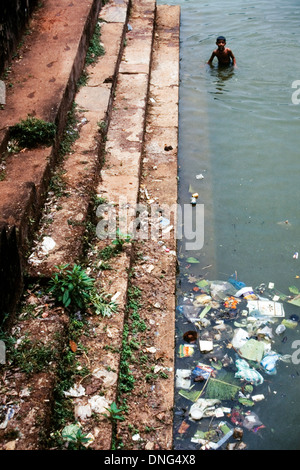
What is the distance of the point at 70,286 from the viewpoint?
10.8 feet

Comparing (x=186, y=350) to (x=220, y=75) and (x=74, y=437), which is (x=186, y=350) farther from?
(x=220, y=75)

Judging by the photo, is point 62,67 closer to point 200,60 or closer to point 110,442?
point 200,60

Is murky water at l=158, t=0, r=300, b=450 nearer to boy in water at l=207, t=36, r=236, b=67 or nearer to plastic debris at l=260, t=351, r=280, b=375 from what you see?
plastic debris at l=260, t=351, r=280, b=375

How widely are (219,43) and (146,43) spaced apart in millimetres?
1115

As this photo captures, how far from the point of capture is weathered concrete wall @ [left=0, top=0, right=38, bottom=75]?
5102 mm

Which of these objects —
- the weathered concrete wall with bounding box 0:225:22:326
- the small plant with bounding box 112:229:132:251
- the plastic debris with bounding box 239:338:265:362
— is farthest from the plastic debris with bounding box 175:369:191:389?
the weathered concrete wall with bounding box 0:225:22:326

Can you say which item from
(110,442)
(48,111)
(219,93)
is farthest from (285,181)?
(110,442)

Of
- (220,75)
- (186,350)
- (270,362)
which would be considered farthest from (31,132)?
(220,75)

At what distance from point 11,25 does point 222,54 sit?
3160 mm

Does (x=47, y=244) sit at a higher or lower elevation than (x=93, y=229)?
higher

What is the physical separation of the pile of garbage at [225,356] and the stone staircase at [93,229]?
0.60ft

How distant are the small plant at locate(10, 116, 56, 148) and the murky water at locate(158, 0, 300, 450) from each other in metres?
1.54

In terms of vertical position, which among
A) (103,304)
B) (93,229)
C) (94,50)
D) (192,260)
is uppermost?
(94,50)

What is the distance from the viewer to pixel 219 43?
22.9 feet
